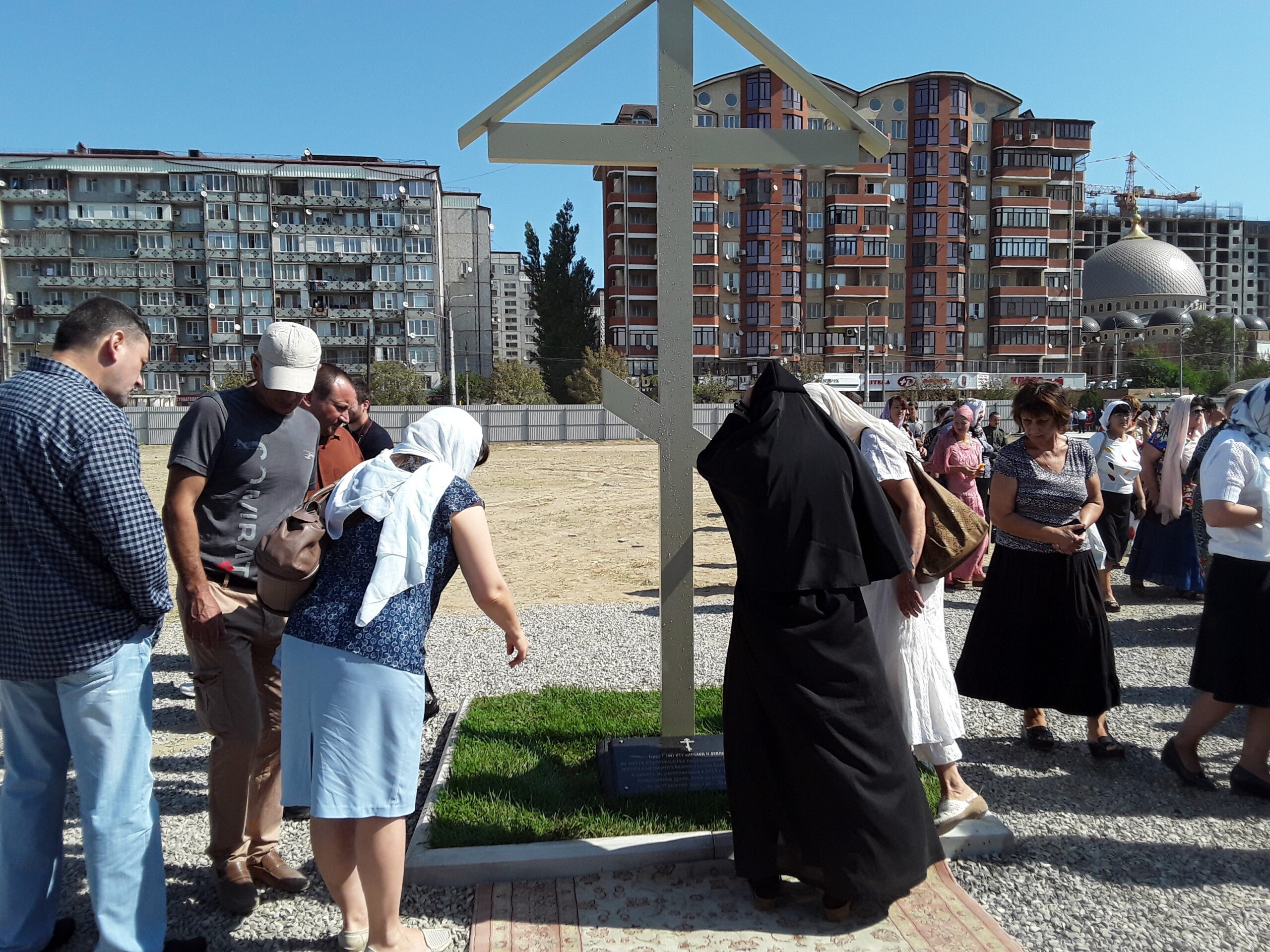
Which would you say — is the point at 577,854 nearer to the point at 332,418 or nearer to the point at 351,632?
the point at 351,632

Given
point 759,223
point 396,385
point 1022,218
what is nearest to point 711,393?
point 396,385

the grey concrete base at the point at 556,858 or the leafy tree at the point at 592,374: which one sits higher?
the leafy tree at the point at 592,374

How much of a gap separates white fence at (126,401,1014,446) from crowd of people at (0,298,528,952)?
3988 cm

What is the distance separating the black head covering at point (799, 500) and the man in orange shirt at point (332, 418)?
240cm

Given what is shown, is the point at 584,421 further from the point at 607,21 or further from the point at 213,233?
the point at 213,233

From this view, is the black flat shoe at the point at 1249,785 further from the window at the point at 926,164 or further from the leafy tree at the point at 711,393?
the window at the point at 926,164

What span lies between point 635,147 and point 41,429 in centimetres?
262

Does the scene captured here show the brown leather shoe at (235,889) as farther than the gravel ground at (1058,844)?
Yes

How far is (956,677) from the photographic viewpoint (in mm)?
5027

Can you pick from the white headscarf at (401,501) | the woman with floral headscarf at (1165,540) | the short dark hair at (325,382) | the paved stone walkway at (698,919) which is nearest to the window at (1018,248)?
the woman with floral headscarf at (1165,540)

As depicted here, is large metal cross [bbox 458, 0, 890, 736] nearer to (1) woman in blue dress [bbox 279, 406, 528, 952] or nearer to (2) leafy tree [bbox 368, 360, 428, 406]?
(1) woman in blue dress [bbox 279, 406, 528, 952]

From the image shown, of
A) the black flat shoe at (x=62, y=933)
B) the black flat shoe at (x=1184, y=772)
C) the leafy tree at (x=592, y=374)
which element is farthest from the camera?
the leafy tree at (x=592, y=374)

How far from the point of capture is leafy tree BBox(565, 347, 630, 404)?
195ft

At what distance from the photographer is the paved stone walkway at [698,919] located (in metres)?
3.04
